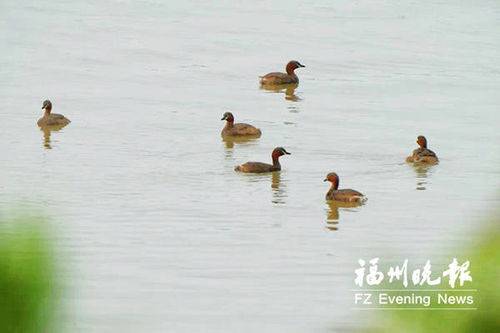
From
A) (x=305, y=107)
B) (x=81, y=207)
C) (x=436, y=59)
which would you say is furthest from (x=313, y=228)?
(x=436, y=59)

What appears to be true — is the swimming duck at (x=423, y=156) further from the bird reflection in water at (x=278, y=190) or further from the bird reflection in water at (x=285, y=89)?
the bird reflection in water at (x=285, y=89)

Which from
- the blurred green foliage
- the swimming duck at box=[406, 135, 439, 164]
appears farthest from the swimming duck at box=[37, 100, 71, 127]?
the blurred green foliage

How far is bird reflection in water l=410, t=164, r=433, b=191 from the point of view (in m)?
19.6

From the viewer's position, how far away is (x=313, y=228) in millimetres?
16250

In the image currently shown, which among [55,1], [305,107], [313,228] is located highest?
[55,1]

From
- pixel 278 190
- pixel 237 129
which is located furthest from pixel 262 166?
pixel 237 129

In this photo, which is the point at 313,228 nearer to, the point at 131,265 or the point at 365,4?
the point at 131,265

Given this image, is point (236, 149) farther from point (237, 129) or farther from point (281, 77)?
point (281, 77)

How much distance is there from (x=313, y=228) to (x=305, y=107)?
1182 cm

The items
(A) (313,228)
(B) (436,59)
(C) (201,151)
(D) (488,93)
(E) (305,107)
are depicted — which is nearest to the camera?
(A) (313,228)

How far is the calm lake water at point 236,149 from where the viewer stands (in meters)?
12.2

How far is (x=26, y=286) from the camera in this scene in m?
2.34

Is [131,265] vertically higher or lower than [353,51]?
lower

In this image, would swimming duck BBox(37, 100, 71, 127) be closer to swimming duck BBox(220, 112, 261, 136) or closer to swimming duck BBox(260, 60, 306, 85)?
swimming duck BBox(220, 112, 261, 136)
